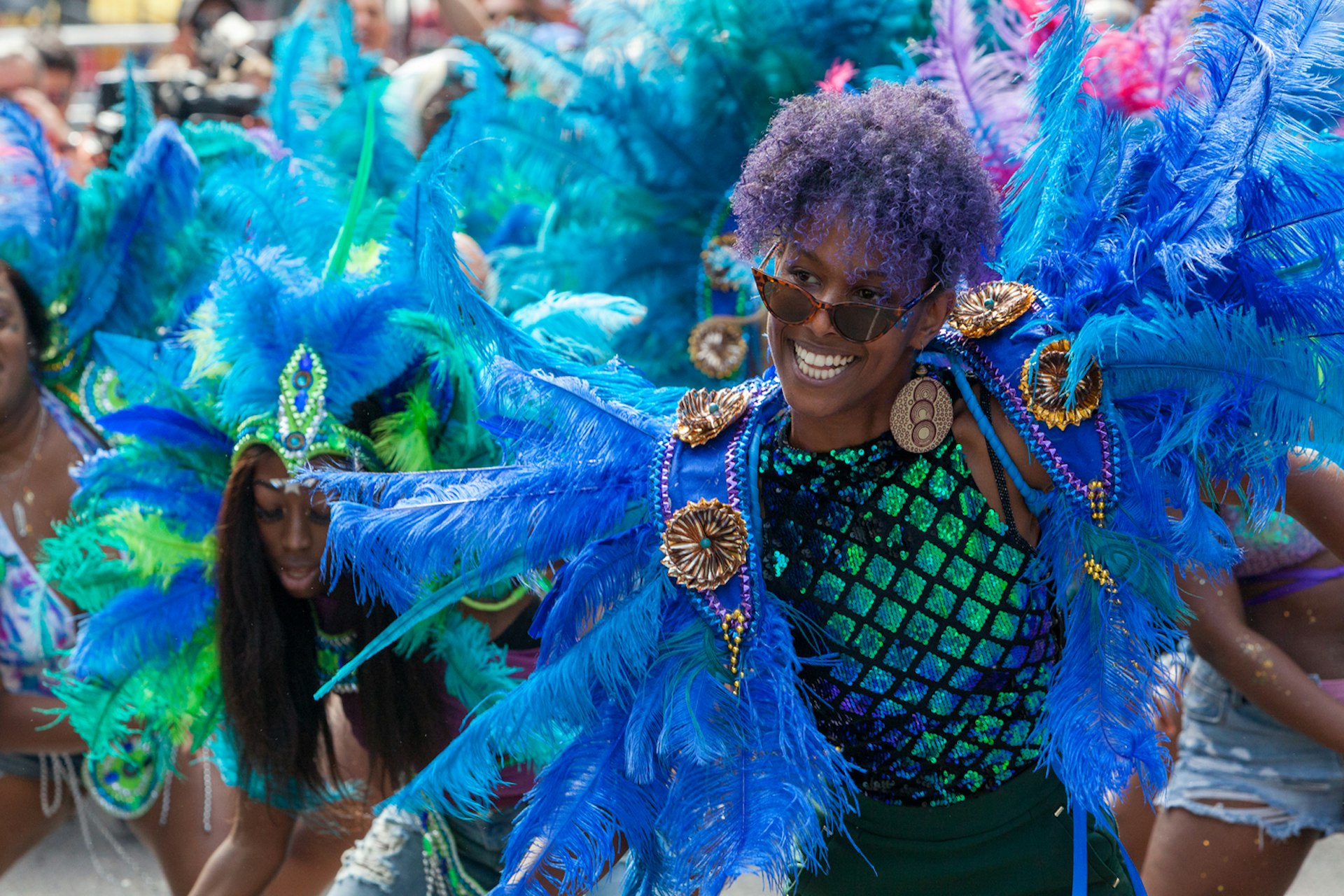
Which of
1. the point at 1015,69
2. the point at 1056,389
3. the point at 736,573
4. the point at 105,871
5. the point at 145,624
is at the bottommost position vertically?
the point at 105,871

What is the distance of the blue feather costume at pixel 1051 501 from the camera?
1934 mm

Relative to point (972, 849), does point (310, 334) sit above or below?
above

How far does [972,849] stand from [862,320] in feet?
2.59

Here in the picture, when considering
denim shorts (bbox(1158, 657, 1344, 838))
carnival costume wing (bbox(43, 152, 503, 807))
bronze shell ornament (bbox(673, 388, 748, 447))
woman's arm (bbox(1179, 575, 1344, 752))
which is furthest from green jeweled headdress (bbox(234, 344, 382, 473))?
denim shorts (bbox(1158, 657, 1344, 838))

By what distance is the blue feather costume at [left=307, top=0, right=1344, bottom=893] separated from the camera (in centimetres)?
193

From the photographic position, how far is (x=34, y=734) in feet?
11.4

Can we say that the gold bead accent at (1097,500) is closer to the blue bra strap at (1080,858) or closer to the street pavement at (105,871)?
the blue bra strap at (1080,858)

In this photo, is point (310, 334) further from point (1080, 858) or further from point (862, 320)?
point (1080, 858)

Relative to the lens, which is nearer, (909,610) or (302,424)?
(909,610)

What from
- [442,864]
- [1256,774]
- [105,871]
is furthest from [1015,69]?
[105,871]

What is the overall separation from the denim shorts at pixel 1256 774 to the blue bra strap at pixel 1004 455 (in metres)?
1.33

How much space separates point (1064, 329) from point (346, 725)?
5.92 feet

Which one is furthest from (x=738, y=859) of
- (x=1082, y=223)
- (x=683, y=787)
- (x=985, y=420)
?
(x=1082, y=223)

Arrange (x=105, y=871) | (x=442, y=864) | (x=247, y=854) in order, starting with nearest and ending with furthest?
(x=442, y=864)
(x=247, y=854)
(x=105, y=871)
